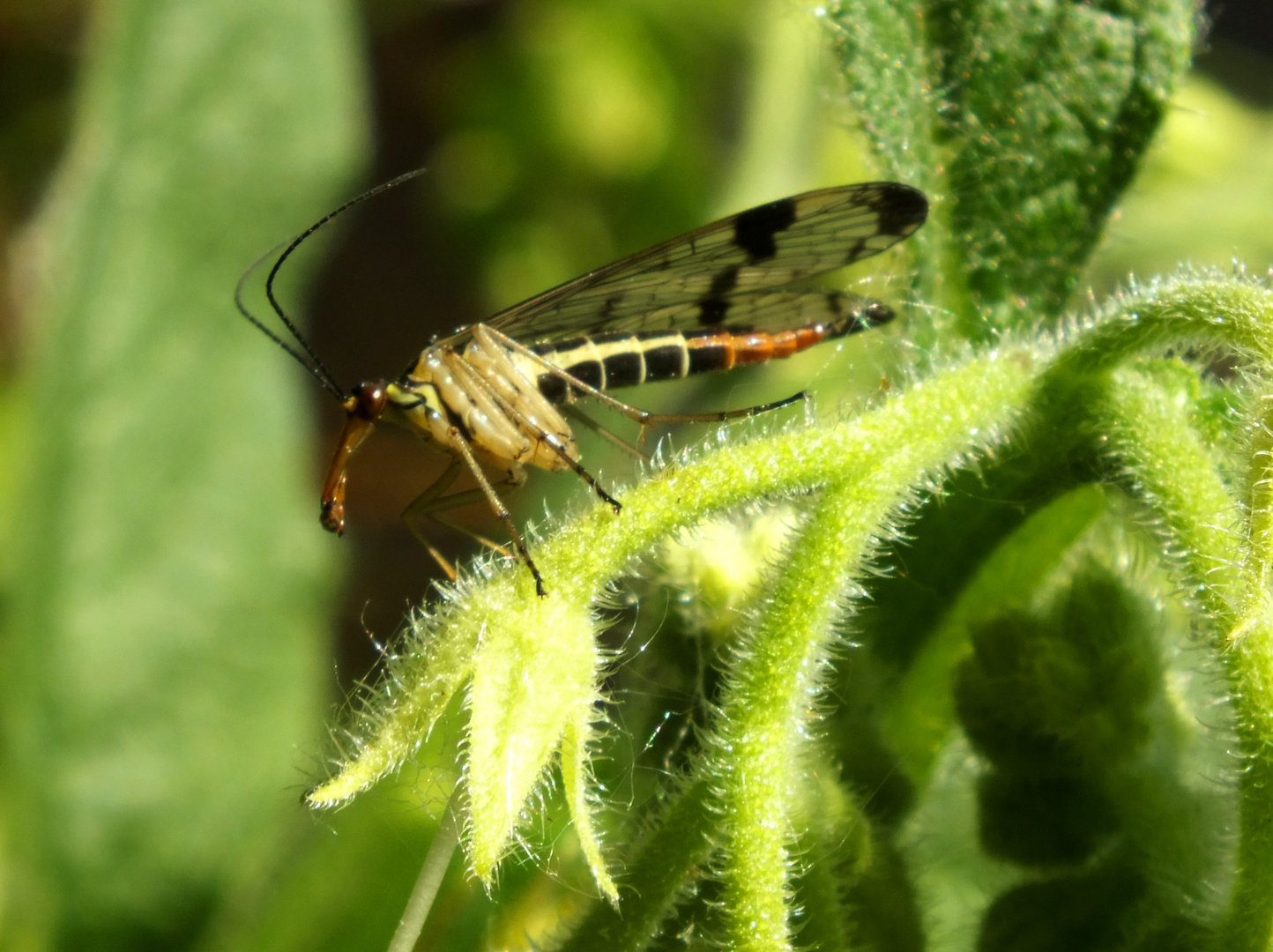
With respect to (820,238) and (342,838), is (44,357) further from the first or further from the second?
(820,238)

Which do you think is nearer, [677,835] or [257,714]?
[677,835]

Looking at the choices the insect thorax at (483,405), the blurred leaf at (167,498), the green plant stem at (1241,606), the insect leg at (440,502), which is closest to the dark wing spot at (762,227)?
the insect thorax at (483,405)

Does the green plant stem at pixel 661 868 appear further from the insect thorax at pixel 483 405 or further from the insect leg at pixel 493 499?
the insect thorax at pixel 483 405

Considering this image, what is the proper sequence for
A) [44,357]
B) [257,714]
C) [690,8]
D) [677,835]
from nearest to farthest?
1. [677,835]
2. [44,357]
3. [257,714]
4. [690,8]

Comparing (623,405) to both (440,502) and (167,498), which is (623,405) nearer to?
(440,502)

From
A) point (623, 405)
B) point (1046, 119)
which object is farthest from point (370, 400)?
point (1046, 119)

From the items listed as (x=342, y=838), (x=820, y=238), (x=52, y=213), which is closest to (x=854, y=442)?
(x=820, y=238)

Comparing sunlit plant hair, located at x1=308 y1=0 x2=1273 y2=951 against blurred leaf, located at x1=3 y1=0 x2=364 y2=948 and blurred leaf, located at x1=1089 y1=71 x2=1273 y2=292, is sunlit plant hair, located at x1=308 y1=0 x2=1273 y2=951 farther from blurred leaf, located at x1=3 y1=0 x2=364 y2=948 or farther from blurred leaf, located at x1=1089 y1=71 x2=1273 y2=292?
blurred leaf, located at x1=3 y1=0 x2=364 y2=948
